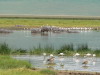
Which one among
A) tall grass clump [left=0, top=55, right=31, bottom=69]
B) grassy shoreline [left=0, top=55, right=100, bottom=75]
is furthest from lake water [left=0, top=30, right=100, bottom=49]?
grassy shoreline [left=0, top=55, right=100, bottom=75]

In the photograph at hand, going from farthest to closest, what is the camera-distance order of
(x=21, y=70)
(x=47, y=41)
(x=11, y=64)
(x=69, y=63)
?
(x=47, y=41), (x=69, y=63), (x=11, y=64), (x=21, y=70)

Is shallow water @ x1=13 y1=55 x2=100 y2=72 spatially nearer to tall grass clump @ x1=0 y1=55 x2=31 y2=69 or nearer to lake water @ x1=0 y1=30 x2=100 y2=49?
tall grass clump @ x1=0 y1=55 x2=31 y2=69

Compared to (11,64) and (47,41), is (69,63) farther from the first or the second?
(47,41)

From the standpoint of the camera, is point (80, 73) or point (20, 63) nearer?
point (80, 73)

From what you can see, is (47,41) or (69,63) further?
(47,41)

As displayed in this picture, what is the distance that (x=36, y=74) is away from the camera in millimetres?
19172

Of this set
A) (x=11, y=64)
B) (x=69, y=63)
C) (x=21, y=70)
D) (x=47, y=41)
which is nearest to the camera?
(x=21, y=70)

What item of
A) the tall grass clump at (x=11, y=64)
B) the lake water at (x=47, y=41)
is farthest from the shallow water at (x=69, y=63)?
the lake water at (x=47, y=41)

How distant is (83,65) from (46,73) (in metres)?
4.95

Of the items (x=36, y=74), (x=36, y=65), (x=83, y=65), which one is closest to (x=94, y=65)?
(x=83, y=65)

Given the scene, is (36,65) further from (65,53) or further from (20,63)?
(65,53)

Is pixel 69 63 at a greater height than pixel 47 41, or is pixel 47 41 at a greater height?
pixel 69 63

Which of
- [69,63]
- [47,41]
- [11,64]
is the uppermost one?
[11,64]

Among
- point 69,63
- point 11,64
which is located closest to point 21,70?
point 11,64
